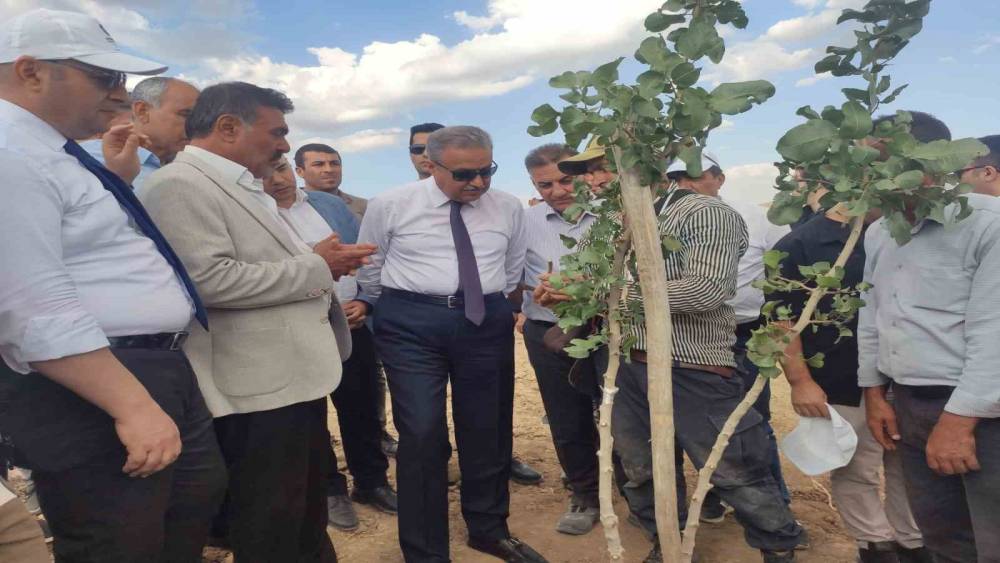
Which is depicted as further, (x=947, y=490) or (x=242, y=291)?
(x=947, y=490)

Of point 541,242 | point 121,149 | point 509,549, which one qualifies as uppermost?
point 121,149

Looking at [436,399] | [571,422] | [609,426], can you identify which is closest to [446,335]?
[436,399]

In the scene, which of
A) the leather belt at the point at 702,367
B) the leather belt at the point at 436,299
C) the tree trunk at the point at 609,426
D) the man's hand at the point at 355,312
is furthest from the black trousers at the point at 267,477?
the leather belt at the point at 702,367

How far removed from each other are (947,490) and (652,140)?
1.68 m

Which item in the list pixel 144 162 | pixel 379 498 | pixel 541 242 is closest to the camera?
pixel 144 162

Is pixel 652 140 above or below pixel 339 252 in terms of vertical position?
above

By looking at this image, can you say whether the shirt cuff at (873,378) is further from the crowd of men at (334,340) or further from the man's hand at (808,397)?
the man's hand at (808,397)

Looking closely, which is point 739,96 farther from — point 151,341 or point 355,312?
point 355,312

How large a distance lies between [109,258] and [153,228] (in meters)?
0.17

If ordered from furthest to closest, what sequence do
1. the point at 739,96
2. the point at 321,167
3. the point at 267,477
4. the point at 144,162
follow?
the point at 321,167, the point at 144,162, the point at 267,477, the point at 739,96

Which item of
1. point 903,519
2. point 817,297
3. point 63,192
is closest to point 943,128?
point 817,297

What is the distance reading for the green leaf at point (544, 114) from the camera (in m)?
1.53

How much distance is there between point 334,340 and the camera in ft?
7.95

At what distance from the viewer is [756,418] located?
267 centimetres
